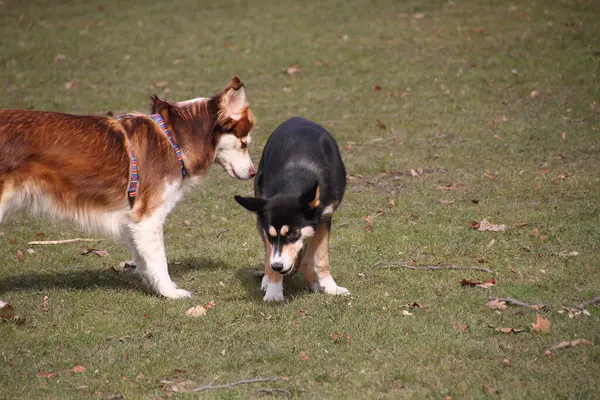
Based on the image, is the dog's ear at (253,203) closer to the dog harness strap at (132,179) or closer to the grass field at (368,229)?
the grass field at (368,229)

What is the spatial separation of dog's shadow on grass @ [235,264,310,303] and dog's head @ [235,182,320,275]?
816 mm

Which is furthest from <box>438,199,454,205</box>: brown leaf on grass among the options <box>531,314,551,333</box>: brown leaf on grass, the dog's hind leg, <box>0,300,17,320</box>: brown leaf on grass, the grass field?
<box>0,300,17,320</box>: brown leaf on grass

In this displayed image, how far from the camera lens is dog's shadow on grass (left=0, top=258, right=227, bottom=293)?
7898mm

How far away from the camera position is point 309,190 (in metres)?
6.58

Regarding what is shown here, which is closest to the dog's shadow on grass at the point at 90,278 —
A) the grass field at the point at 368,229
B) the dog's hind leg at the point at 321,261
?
the grass field at the point at 368,229

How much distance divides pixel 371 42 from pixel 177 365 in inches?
584

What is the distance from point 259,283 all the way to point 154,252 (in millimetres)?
1111

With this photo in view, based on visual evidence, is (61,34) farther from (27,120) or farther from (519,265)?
(519,265)

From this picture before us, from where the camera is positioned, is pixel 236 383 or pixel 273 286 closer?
pixel 236 383

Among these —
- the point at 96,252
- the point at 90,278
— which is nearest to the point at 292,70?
the point at 96,252

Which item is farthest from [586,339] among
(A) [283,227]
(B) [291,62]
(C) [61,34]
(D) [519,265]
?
(C) [61,34]

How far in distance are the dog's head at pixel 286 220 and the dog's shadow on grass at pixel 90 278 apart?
5.73 ft

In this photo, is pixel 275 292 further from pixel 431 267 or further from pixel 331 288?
pixel 431 267

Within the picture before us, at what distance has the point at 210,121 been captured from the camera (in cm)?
750
